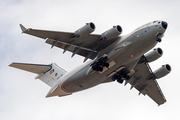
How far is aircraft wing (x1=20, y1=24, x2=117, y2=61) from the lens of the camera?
63.4 feet

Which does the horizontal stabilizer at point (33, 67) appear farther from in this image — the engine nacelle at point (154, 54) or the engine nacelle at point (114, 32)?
the engine nacelle at point (154, 54)

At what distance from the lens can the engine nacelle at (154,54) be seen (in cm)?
2122

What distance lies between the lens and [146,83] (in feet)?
81.5

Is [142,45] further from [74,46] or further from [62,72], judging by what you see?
[62,72]

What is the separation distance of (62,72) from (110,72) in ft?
16.9

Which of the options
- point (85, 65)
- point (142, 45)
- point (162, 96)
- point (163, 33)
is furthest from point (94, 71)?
point (162, 96)

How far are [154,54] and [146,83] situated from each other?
4213mm

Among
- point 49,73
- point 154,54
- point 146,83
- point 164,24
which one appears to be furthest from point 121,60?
point 49,73

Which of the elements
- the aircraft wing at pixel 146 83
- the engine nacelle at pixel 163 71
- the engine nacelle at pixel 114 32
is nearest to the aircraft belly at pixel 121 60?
the engine nacelle at pixel 114 32

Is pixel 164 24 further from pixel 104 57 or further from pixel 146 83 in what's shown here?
pixel 146 83

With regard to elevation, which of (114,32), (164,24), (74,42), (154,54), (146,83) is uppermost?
(74,42)

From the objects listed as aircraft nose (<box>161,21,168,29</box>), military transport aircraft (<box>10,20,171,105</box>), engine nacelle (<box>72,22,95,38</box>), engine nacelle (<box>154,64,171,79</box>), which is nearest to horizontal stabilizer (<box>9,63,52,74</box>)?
military transport aircraft (<box>10,20,171,105</box>)

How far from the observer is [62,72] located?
24.6 m

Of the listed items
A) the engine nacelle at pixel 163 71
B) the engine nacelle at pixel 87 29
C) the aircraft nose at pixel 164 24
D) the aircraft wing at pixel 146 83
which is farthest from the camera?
the aircraft wing at pixel 146 83
